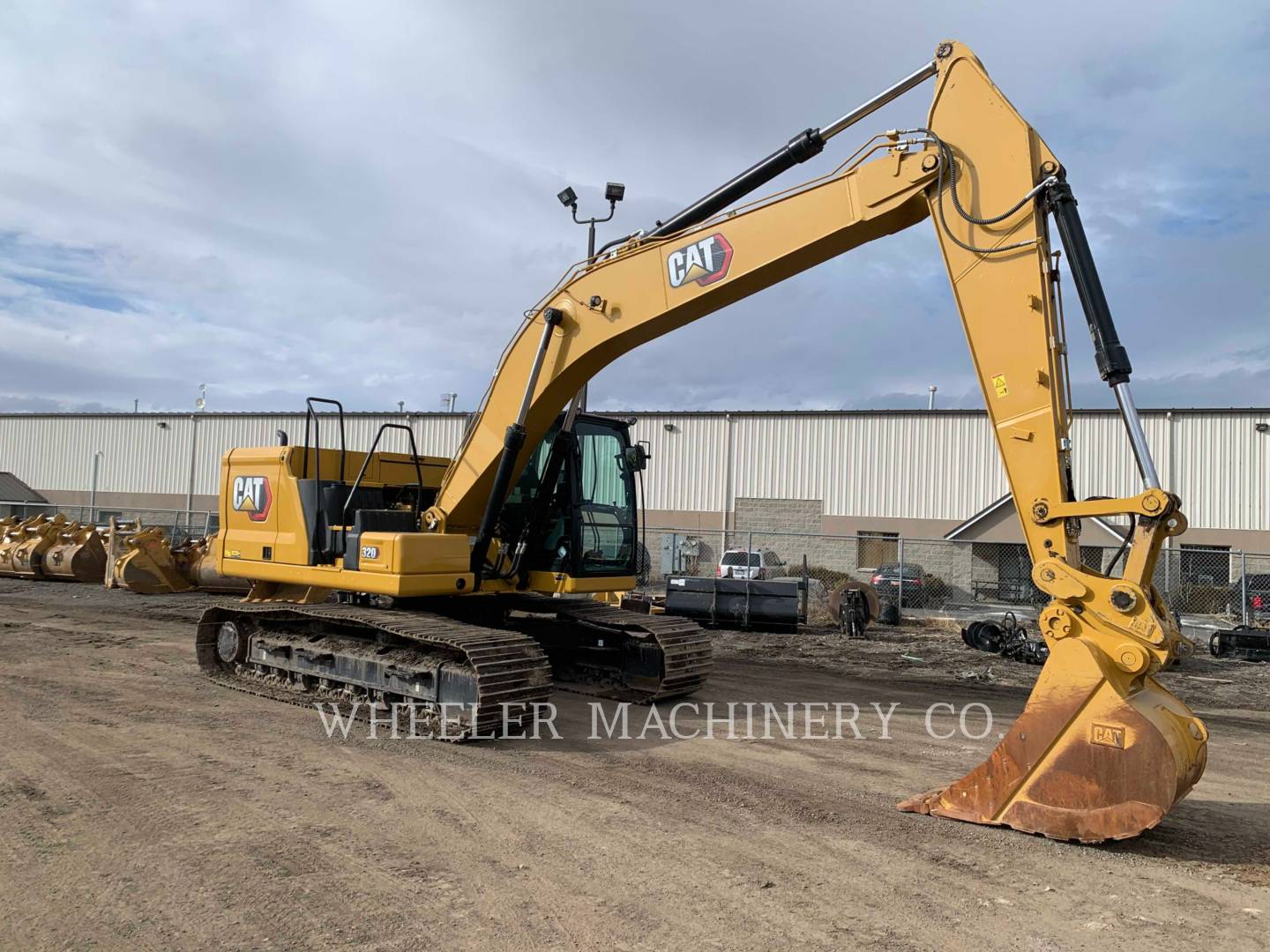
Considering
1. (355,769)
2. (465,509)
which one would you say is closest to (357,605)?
(465,509)

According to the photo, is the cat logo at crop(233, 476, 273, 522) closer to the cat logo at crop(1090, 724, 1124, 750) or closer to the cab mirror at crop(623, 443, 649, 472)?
the cab mirror at crop(623, 443, 649, 472)

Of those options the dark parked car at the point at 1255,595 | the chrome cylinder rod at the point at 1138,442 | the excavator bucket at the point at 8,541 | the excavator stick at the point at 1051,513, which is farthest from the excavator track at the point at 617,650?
the excavator bucket at the point at 8,541

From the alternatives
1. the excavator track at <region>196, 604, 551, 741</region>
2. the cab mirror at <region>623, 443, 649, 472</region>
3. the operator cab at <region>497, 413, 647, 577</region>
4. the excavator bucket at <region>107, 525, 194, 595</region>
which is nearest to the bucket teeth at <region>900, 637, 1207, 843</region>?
the excavator track at <region>196, 604, 551, 741</region>

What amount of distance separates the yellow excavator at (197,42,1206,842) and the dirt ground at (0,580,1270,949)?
0.54m

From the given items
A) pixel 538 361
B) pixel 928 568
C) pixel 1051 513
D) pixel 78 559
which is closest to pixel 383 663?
pixel 538 361

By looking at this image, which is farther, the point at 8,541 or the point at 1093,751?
the point at 8,541

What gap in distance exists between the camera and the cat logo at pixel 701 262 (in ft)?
22.7

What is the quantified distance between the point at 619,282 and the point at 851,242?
6.54 feet

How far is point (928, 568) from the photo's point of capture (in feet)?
87.8

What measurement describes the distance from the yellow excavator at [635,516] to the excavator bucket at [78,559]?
12.6m

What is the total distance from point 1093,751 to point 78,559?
20.9 meters

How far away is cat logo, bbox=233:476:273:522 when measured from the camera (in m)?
9.11

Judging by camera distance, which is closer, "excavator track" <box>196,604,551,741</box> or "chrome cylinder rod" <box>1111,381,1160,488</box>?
"chrome cylinder rod" <box>1111,381,1160,488</box>
